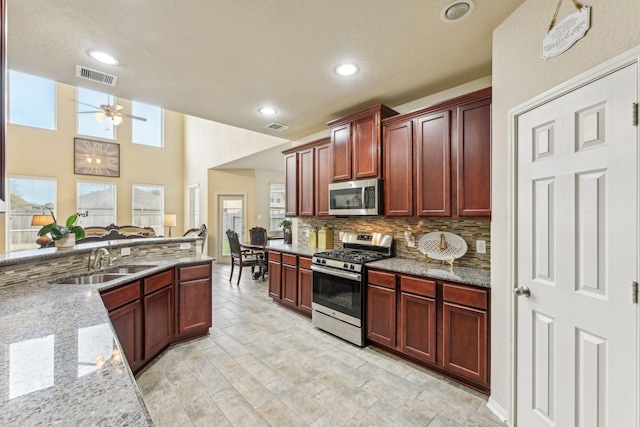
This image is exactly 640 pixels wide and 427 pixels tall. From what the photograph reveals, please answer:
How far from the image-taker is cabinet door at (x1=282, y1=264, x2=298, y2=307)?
3.79 metres

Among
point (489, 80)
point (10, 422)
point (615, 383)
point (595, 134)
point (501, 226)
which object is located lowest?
point (615, 383)

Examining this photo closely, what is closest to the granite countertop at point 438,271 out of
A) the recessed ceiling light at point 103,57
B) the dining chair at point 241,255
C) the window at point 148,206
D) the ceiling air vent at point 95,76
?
the recessed ceiling light at point 103,57

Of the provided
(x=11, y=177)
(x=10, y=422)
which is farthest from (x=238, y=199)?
(x=10, y=422)

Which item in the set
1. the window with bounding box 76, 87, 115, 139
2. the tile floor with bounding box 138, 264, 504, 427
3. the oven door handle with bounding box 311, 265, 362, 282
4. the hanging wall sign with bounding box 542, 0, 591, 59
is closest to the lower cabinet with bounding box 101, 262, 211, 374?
the tile floor with bounding box 138, 264, 504, 427

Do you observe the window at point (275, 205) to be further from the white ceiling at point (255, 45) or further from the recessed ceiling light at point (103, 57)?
the recessed ceiling light at point (103, 57)

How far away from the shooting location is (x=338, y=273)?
3020 mm

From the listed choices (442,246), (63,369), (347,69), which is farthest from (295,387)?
(347,69)

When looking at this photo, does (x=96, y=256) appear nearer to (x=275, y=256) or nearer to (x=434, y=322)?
(x=275, y=256)

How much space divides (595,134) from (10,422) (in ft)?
7.56

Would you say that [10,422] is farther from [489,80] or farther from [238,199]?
[238,199]

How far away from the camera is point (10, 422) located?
2.12 feet

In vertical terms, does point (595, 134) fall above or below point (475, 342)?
above

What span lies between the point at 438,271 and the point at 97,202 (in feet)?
30.0

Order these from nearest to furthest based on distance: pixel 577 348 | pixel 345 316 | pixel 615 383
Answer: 1. pixel 615 383
2. pixel 577 348
3. pixel 345 316
